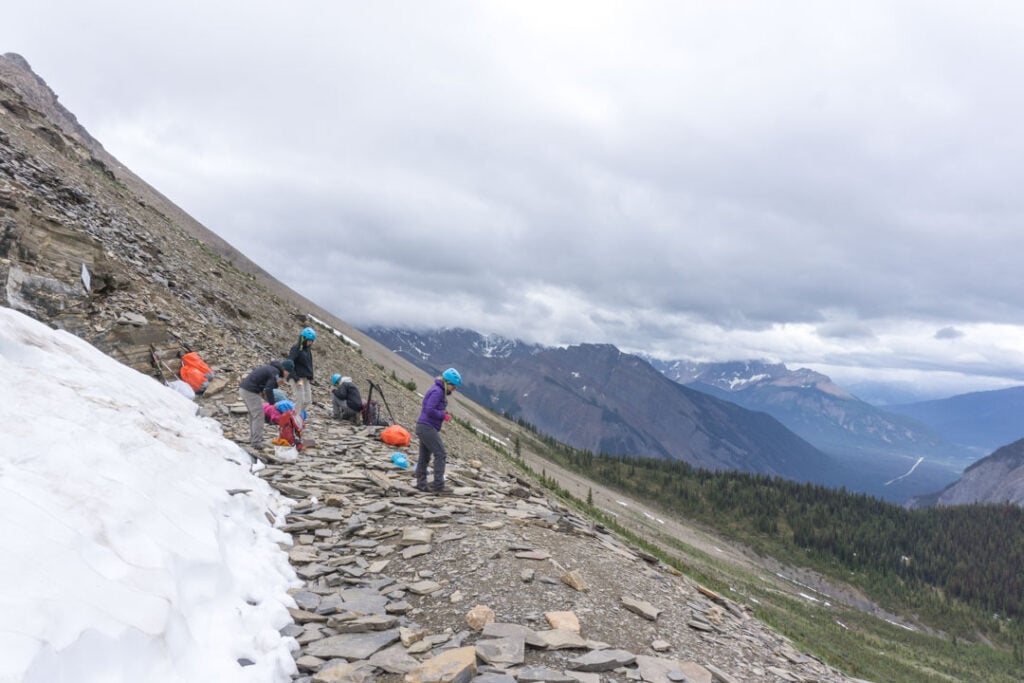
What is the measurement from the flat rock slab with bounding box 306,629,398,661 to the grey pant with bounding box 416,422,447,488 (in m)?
6.32

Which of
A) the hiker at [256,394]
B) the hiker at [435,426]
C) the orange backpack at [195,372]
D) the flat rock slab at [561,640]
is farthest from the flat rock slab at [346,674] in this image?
the orange backpack at [195,372]

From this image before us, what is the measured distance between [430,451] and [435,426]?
932mm

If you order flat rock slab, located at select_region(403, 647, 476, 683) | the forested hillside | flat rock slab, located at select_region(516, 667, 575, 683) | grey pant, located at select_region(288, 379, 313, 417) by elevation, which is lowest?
the forested hillside

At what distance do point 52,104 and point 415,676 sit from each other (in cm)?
16128

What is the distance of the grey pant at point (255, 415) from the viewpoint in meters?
15.2

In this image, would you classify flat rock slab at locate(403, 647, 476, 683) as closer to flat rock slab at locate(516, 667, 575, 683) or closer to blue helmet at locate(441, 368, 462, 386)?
flat rock slab at locate(516, 667, 575, 683)

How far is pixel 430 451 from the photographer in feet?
46.7

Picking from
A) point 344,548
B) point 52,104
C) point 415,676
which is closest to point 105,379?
point 344,548

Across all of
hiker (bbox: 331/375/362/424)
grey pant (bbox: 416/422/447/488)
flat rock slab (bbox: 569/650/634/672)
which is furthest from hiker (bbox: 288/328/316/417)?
flat rock slab (bbox: 569/650/634/672)

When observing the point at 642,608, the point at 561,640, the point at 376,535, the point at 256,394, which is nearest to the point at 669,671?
the point at 561,640

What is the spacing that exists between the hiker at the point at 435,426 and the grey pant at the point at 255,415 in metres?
5.10

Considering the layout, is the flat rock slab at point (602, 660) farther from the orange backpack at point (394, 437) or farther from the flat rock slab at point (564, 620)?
the orange backpack at point (394, 437)

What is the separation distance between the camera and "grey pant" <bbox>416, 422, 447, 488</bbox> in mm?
13719

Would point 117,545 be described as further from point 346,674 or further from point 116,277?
point 116,277
